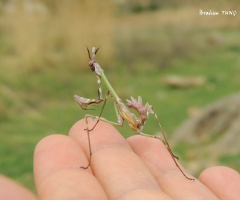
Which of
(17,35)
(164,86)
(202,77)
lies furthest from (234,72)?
(17,35)

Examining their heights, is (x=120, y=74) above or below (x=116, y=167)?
below

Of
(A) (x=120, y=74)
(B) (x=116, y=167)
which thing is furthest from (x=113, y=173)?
(A) (x=120, y=74)

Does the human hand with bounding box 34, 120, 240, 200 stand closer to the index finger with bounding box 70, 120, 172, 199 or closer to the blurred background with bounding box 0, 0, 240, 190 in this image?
the index finger with bounding box 70, 120, 172, 199

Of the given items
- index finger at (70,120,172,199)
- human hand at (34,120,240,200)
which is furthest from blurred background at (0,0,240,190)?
index finger at (70,120,172,199)

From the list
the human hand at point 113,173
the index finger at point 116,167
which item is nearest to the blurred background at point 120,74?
the human hand at point 113,173

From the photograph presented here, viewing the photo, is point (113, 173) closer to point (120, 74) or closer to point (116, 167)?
point (116, 167)

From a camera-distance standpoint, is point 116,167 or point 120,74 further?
point 120,74
